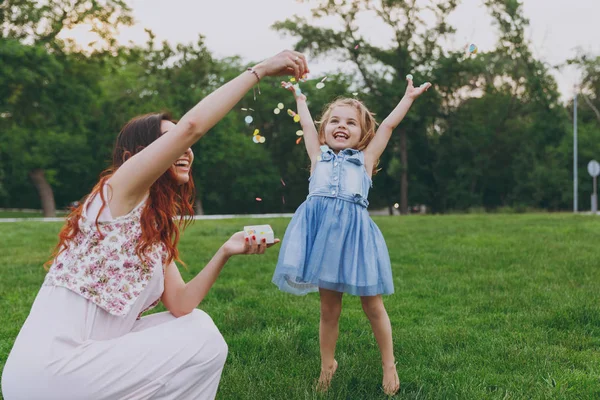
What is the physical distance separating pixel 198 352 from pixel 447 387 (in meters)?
1.55

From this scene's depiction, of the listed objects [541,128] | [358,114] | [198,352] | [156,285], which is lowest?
[198,352]

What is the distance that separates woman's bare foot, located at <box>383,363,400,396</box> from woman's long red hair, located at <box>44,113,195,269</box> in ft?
4.65

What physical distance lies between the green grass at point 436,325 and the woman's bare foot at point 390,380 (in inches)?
1.8

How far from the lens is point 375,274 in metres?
3.19

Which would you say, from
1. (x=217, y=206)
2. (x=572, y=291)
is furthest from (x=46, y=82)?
(x=572, y=291)

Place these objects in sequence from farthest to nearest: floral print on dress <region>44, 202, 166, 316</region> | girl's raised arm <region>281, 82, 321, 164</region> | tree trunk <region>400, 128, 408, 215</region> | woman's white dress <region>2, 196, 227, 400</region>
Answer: tree trunk <region>400, 128, 408, 215</region> → girl's raised arm <region>281, 82, 321, 164</region> → floral print on dress <region>44, 202, 166, 316</region> → woman's white dress <region>2, 196, 227, 400</region>

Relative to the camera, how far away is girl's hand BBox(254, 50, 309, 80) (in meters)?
2.35

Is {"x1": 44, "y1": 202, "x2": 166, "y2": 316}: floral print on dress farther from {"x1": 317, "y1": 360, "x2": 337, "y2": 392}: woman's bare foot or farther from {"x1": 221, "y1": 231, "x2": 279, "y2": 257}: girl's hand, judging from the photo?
{"x1": 317, "y1": 360, "x2": 337, "y2": 392}: woman's bare foot

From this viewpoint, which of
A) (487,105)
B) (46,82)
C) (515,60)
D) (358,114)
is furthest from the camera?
(487,105)

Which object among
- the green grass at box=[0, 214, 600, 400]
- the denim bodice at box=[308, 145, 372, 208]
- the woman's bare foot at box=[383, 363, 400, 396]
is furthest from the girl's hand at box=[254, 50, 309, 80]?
the woman's bare foot at box=[383, 363, 400, 396]

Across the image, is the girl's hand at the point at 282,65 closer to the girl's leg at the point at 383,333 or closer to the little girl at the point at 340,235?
the little girl at the point at 340,235

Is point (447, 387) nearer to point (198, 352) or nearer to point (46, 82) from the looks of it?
point (198, 352)

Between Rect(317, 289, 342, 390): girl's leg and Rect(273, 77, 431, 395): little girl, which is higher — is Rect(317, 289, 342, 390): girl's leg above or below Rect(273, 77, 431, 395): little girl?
below

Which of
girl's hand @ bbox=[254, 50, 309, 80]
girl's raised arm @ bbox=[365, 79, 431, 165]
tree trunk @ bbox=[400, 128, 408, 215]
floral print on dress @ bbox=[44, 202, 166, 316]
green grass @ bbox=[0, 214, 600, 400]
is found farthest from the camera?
tree trunk @ bbox=[400, 128, 408, 215]
